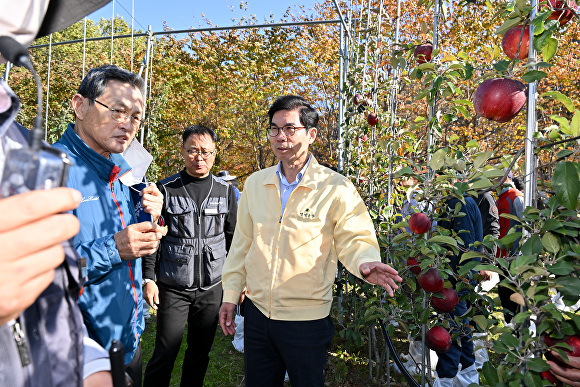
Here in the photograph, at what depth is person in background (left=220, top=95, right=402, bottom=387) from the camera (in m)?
2.10

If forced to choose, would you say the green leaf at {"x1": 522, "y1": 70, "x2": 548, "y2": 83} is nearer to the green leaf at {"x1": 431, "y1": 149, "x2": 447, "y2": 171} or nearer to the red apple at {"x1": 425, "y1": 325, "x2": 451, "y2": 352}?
the green leaf at {"x1": 431, "y1": 149, "x2": 447, "y2": 171}

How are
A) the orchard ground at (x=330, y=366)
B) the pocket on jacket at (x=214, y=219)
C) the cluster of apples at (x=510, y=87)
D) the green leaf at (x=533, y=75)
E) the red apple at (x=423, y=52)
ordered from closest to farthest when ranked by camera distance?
the green leaf at (x=533, y=75) → the cluster of apples at (x=510, y=87) → the red apple at (x=423, y=52) → the pocket on jacket at (x=214, y=219) → the orchard ground at (x=330, y=366)

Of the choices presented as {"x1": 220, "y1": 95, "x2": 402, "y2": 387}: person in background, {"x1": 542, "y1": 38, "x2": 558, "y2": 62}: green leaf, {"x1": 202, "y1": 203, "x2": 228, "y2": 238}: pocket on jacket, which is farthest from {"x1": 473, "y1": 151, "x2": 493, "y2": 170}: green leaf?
{"x1": 202, "y1": 203, "x2": 228, "y2": 238}: pocket on jacket

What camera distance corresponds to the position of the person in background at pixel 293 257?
82.6 inches

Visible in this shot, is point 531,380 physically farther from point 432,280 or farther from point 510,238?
point 432,280

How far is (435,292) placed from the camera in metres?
1.94

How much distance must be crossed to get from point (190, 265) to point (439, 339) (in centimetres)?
182

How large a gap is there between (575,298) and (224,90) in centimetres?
1276

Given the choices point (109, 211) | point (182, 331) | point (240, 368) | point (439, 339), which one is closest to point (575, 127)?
point (439, 339)

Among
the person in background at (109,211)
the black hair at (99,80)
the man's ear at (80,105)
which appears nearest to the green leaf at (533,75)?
the person in background at (109,211)

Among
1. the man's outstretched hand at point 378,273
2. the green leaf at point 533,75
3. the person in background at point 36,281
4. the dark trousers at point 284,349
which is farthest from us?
the dark trousers at point 284,349

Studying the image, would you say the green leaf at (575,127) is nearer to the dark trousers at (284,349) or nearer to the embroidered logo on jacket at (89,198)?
the dark trousers at (284,349)

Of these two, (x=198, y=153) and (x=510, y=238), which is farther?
(x=198, y=153)

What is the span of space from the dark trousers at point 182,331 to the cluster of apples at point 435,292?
1710 millimetres
